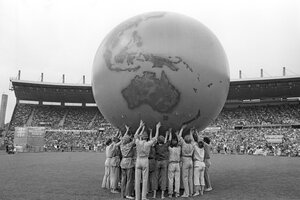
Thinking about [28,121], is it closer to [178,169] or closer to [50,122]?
[50,122]

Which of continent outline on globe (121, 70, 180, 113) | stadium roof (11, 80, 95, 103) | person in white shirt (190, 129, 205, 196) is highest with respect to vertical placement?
stadium roof (11, 80, 95, 103)

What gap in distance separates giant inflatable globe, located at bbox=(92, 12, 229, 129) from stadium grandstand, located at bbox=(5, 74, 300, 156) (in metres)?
31.4

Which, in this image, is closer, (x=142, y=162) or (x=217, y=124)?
(x=142, y=162)

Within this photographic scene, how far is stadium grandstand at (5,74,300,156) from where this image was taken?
1663 inches

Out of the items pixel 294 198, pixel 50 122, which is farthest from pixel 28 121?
pixel 294 198

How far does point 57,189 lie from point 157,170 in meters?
3.18

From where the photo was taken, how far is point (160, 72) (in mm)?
7359

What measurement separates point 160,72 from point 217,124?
141ft

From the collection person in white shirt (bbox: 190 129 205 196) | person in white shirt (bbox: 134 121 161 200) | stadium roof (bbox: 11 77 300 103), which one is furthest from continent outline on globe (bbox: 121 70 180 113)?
stadium roof (bbox: 11 77 300 103)

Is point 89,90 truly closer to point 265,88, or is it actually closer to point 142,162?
point 265,88

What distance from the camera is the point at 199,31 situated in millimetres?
8141

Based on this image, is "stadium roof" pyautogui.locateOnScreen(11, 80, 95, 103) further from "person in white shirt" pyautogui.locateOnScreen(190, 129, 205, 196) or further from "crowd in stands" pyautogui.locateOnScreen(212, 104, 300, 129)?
"person in white shirt" pyautogui.locateOnScreen(190, 129, 205, 196)

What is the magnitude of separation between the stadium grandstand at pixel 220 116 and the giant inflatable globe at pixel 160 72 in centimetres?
3135

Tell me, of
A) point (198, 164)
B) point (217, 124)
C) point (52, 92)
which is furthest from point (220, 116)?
point (198, 164)
